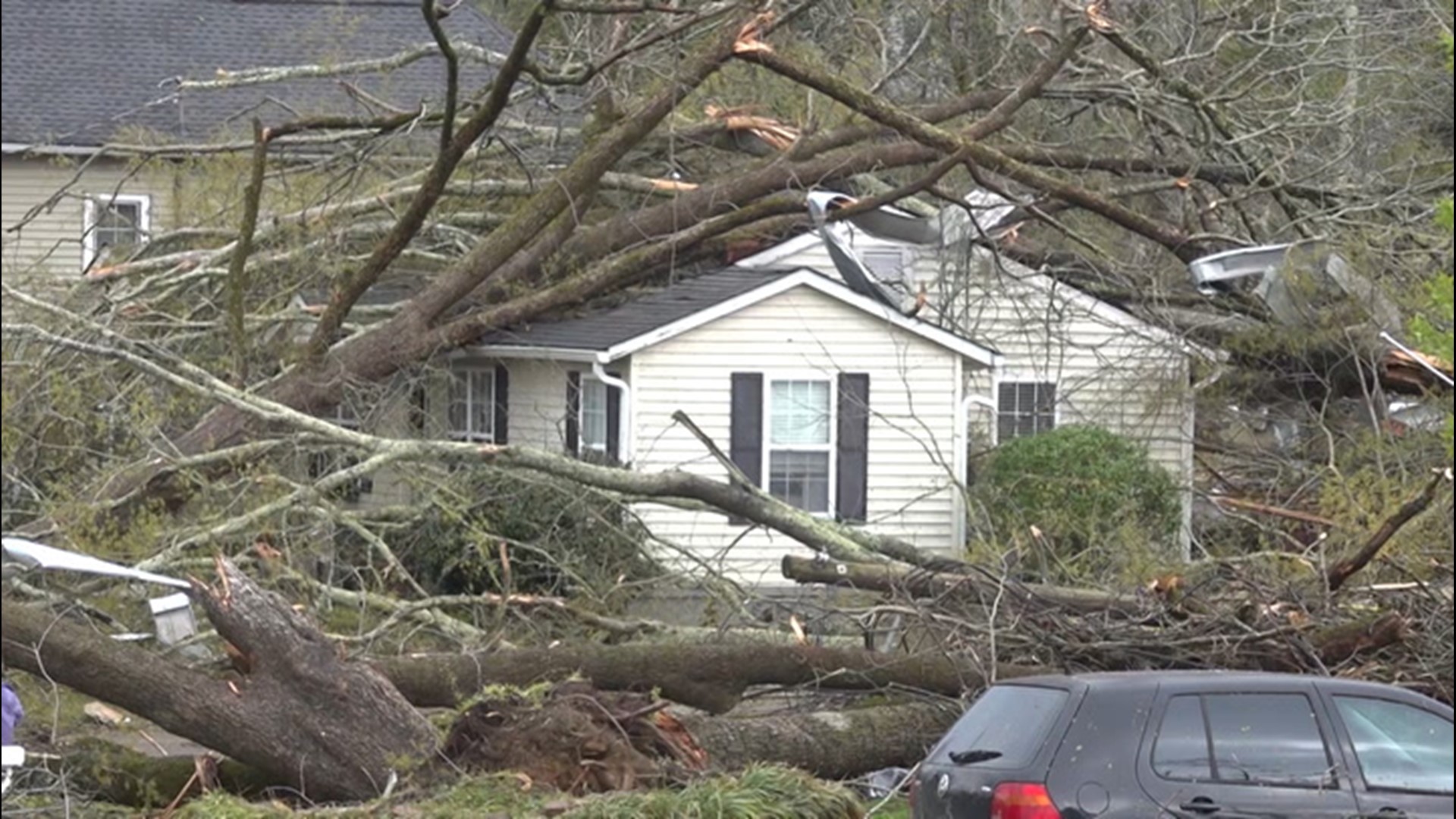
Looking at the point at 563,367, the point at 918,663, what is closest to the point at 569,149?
the point at 563,367

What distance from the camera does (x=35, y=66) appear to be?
24.8 metres

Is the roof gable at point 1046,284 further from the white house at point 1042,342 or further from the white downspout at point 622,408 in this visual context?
the white downspout at point 622,408

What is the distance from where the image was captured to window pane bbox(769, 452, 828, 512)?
19344mm

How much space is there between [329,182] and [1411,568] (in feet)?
30.7

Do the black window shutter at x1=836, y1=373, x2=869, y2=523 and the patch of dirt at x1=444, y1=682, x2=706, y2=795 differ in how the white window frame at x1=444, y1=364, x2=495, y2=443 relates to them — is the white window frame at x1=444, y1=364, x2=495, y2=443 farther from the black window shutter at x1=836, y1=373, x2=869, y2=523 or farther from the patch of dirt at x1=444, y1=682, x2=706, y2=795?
the patch of dirt at x1=444, y1=682, x2=706, y2=795

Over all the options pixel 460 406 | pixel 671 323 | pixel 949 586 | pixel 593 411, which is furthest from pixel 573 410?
pixel 949 586

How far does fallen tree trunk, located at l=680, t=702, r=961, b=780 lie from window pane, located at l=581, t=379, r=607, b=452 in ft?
29.1

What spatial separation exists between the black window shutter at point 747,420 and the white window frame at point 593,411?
1.26 metres

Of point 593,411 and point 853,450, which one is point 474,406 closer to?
point 593,411

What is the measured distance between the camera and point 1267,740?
7.68 m

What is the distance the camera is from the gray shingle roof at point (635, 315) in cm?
1900

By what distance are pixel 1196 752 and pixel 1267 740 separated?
348 mm

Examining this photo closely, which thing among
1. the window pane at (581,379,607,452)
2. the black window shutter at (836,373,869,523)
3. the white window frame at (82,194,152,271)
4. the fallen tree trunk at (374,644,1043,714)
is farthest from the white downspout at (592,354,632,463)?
the fallen tree trunk at (374,644,1043,714)

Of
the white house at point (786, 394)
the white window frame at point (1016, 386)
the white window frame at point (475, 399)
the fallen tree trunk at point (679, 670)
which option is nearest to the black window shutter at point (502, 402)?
the white window frame at point (475, 399)
